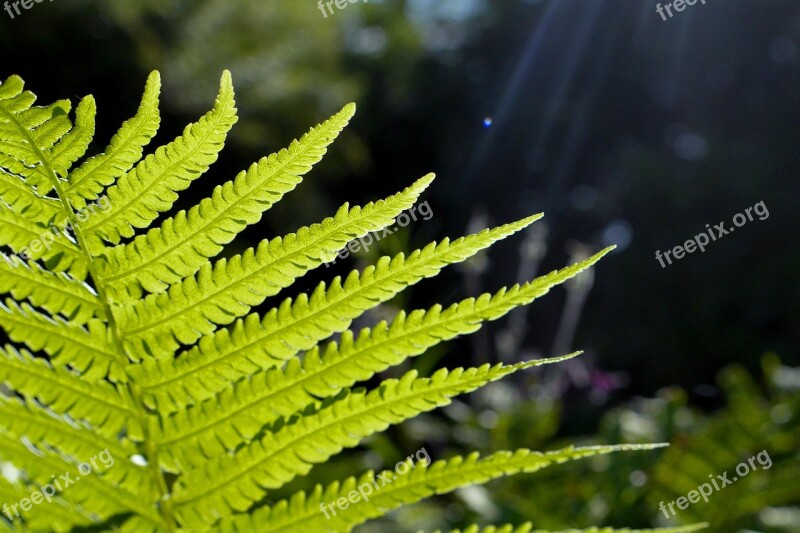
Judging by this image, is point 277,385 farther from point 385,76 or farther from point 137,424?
point 385,76

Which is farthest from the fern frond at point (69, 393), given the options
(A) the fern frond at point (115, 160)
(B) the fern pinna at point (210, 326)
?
(A) the fern frond at point (115, 160)

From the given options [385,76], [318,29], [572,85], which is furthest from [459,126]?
[318,29]

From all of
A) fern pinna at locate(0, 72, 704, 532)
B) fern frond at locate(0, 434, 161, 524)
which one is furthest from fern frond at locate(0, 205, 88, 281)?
fern frond at locate(0, 434, 161, 524)

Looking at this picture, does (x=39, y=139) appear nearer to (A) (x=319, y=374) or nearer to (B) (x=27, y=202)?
(B) (x=27, y=202)

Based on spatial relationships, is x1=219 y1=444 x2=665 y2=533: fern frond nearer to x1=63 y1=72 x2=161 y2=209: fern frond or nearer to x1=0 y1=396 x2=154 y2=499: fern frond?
x1=0 y1=396 x2=154 y2=499: fern frond

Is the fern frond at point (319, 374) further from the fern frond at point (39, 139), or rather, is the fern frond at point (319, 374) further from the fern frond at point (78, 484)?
the fern frond at point (39, 139)

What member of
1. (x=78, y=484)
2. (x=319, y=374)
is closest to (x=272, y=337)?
(x=319, y=374)
